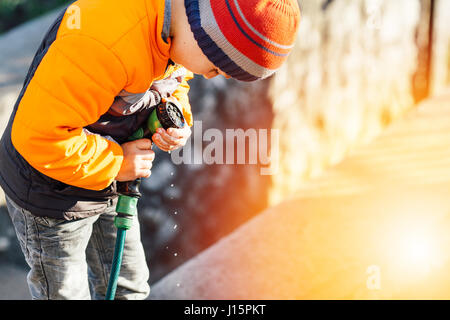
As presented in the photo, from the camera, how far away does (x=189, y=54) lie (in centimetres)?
157

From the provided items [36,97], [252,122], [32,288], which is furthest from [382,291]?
[36,97]

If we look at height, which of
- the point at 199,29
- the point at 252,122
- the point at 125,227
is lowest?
the point at 125,227

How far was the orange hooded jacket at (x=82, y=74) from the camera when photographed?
1.42 meters

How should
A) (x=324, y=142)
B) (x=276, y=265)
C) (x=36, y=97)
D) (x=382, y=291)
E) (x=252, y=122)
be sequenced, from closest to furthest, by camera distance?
(x=36, y=97)
(x=382, y=291)
(x=276, y=265)
(x=252, y=122)
(x=324, y=142)

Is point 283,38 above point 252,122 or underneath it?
underneath

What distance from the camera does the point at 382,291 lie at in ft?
9.09

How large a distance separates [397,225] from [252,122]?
104 cm

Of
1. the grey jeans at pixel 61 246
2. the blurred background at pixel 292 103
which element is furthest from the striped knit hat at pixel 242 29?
the blurred background at pixel 292 103

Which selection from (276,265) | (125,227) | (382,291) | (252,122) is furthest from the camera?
(252,122)

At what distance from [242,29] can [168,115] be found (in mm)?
380

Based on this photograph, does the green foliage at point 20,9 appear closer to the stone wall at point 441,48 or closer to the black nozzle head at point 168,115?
the stone wall at point 441,48

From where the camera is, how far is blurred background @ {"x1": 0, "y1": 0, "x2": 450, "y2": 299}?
2.79 metres

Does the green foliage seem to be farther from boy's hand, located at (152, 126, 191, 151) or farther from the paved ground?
boy's hand, located at (152, 126, 191, 151)
